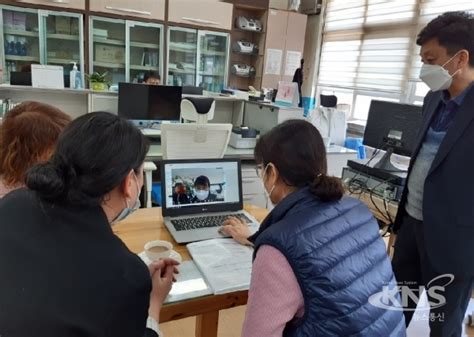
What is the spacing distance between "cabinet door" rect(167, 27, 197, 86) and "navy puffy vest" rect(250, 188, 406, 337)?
14.1 feet

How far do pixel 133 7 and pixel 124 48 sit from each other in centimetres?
53

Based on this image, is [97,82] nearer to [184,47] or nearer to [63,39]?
[63,39]

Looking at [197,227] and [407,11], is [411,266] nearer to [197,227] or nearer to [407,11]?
[197,227]

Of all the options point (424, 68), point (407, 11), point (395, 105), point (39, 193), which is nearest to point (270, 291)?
point (39, 193)

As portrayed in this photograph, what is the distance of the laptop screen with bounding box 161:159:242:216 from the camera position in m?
1.47

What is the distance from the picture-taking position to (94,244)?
2.30 feet

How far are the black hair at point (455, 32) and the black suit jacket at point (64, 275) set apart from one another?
1300 mm

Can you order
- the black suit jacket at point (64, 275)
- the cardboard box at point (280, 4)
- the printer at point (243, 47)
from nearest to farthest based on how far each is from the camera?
the black suit jacket at point (64, 275) → the printer at point (243, 47) → the cardboard box at point (280, 4)

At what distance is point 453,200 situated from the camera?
1.27m

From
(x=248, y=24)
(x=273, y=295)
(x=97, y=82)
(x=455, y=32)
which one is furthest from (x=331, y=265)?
(x=248, y=24)

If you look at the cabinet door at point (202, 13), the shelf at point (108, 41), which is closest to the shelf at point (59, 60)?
the shelf at point (108, 41)

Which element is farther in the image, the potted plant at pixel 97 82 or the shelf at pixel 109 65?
the shelf at pixel 109 65

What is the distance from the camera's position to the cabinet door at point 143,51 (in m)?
4.63

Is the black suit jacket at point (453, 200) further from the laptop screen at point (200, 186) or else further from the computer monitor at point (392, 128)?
the laptop screen at point (200, 186)
